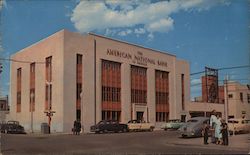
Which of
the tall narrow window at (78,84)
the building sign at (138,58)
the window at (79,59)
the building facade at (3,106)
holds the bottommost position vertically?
the building facade at (3,106)

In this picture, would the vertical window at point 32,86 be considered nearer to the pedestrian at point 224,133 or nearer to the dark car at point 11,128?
the dark car at point 11,128

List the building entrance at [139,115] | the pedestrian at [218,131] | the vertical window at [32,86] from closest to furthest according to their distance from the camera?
the pedestrian at [218,131] → the vertical window at [32,86] → the building entrance at [139,115]

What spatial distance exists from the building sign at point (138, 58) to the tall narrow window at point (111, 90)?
1368mm

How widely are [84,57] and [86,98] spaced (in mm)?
5281

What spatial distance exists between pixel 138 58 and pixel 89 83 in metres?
11.6

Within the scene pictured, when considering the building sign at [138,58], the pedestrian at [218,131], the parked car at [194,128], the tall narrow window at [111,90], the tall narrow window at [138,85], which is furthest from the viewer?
the tall narrow window at [138,85]

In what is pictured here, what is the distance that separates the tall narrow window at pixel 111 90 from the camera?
52656 millimetres

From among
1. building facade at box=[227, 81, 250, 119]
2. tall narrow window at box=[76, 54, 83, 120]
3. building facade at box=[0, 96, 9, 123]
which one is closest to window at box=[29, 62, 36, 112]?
building facade at box=[0, 96, 9, 123]

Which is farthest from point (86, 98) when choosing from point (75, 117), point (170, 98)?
point (170, 98)

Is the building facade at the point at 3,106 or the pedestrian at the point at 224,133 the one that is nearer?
the building facade at the point at 3,106

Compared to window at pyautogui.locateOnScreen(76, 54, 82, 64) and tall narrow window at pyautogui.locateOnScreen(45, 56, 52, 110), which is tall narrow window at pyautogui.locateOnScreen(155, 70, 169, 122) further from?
tall narrow window at pyautogui.locateOnScreen(45, 56, 52, 110)

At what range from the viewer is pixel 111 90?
177ft

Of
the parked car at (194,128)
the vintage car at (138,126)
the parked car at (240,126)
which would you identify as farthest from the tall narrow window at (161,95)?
the parked car at (194,128)

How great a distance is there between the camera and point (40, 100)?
171ft
